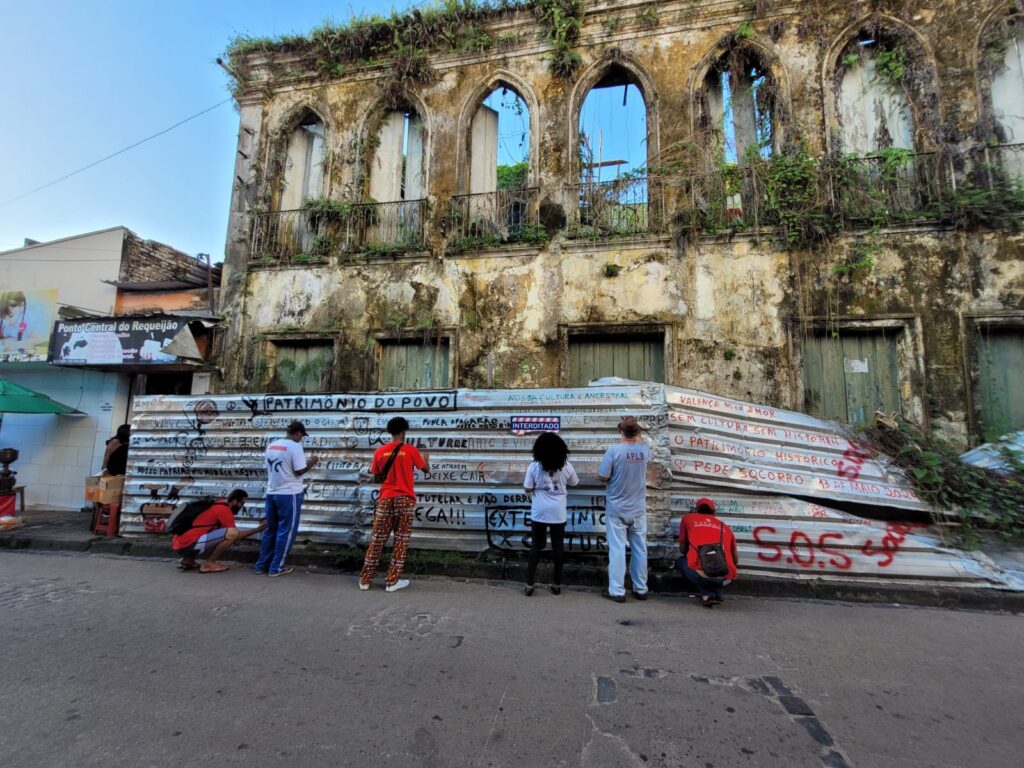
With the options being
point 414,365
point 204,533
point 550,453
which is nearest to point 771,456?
point 550,453

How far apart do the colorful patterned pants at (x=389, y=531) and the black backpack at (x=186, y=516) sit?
242 cm

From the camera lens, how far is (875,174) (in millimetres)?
8281

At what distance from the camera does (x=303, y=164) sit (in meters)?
11.4

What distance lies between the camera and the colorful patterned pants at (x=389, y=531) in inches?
210

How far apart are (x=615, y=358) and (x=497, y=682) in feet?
21.1

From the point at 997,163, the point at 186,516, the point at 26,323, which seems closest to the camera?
the point at 186,516

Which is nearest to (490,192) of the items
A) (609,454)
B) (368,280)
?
(368,280)

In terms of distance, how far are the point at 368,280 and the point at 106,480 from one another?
543cm

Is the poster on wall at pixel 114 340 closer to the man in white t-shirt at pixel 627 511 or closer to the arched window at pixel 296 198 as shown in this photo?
the arched window at pixel 296 198

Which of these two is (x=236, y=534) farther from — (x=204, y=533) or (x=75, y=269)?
(x=75, y=269)

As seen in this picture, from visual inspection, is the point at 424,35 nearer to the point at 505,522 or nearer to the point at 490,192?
the point at 490,192

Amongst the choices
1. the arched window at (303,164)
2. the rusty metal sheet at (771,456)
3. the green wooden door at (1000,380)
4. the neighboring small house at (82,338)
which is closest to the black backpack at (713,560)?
the rusty metal sheet at (771,456)

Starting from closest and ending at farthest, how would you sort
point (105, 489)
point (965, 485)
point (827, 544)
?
point (827, 544) < point (965, 485) < point (105, 489)

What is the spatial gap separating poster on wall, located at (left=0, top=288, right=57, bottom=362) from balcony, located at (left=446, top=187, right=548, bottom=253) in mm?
9261
